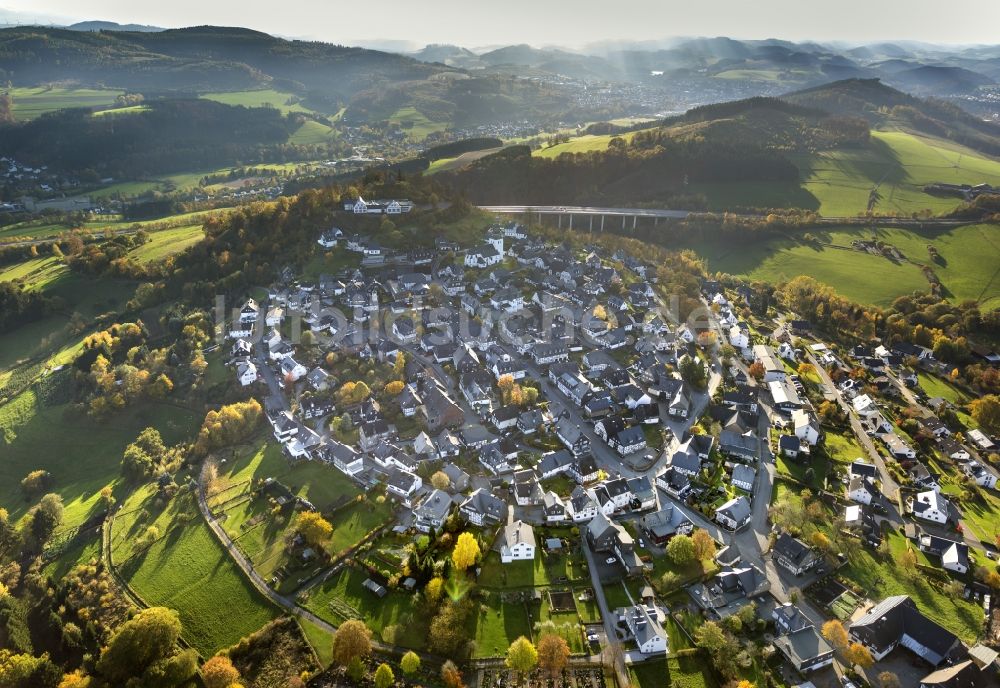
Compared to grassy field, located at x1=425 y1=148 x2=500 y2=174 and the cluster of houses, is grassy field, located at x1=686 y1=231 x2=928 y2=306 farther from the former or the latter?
grassy field, located at x1=425 y1=148 x2=500 y2=174

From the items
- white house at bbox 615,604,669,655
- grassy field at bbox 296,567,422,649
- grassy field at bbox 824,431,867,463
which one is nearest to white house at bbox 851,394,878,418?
grassy field at bbox 824,431,867,463

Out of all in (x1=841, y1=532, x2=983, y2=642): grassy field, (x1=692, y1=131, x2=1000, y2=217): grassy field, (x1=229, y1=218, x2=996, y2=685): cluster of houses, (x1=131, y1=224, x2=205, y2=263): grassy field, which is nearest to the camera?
(x1=841, y1=532, x2=983, y2=642): grassy field

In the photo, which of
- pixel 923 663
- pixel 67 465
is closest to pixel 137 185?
pixel 67 465

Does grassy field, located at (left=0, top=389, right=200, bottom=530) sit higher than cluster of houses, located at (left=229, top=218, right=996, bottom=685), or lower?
lower

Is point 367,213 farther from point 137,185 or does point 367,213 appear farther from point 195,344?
point 137,185

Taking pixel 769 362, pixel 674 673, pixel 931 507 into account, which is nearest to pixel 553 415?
pixel 674 673

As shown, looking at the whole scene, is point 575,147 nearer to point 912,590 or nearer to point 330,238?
point 330,238

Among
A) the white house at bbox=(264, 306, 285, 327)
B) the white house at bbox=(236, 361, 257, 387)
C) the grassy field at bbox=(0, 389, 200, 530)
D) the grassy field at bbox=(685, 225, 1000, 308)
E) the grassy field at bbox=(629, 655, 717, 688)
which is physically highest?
the grassy field at bbox=(685, 225, 1000, 308)

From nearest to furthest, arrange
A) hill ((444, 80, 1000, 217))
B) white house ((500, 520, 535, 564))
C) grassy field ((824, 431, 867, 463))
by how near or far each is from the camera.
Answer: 1. white house ((500, 520, 535, 564))
2. grassy field ((824, 431, 867, 463))
3. hill ((444, 80, 1000, 217))
